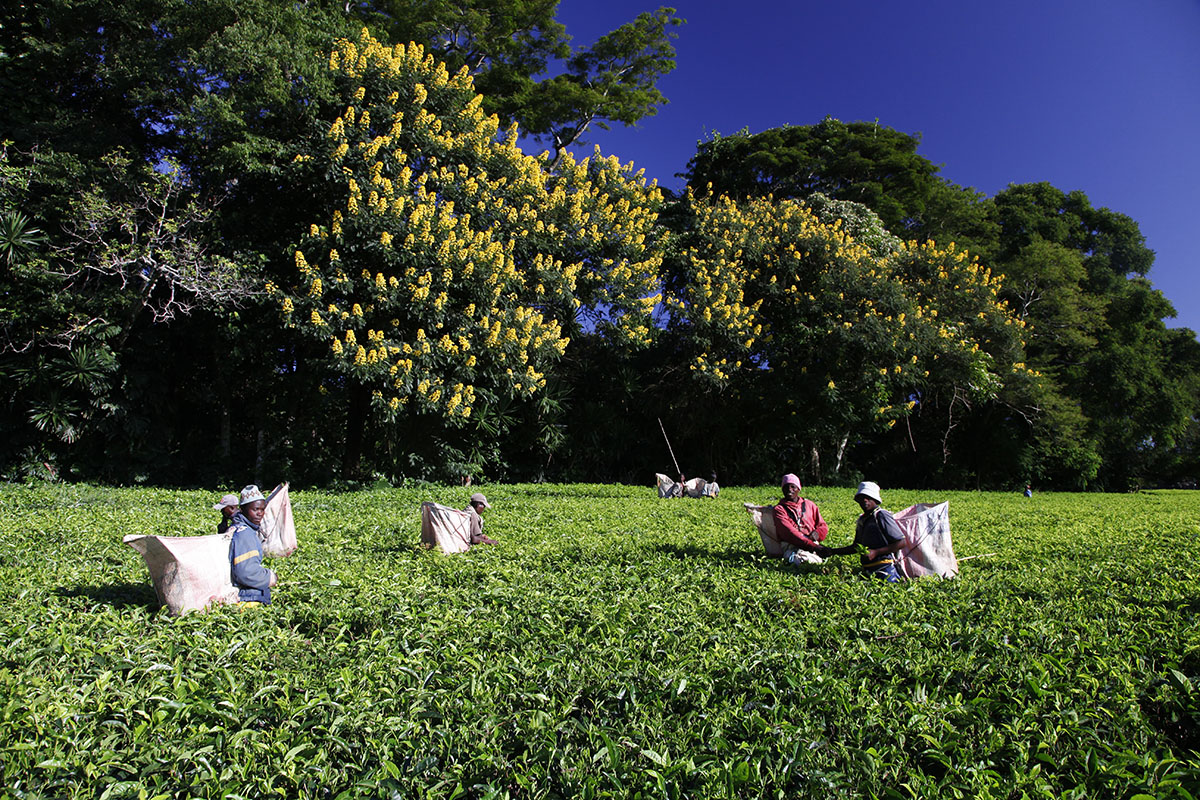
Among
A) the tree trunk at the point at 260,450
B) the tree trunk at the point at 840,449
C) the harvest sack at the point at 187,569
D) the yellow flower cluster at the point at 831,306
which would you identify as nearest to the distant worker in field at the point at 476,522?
the harvest sack at the point at 187,569

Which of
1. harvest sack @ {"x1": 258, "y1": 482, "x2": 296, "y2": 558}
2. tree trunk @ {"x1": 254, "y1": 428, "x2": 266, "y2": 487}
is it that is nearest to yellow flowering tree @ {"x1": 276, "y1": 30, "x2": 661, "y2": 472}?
tree trunk @ {"x1": 254, "y1": 428, "x2": 266, "y2": 487}

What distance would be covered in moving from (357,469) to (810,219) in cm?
1386

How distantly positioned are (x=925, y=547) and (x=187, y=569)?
532cm

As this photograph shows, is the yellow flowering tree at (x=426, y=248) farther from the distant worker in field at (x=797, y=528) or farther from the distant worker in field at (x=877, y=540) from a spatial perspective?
the distant worker in field at (x=877, y=540)

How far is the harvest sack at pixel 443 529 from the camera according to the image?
6.27 metres

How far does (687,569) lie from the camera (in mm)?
5613

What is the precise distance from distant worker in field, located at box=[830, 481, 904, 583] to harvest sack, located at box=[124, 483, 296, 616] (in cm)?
447

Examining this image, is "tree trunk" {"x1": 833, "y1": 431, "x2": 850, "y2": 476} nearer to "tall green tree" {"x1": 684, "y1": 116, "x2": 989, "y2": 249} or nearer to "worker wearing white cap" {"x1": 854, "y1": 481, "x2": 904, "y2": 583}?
"tall green tree" {"x1": 684, "y1": 116, "x2": 989, "y2": 249}

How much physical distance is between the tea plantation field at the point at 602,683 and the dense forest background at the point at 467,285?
8.27 m

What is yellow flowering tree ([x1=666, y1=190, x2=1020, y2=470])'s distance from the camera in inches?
677

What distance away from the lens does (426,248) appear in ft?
42.3

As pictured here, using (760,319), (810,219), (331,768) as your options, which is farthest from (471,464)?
(331,768)

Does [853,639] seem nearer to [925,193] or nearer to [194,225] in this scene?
[194,225]

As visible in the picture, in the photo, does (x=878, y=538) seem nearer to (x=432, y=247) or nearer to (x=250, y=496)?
(x=250, y=496)
